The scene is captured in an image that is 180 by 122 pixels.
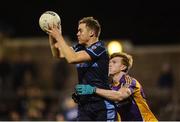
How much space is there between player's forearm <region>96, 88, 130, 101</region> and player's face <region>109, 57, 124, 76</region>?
1.65 ft

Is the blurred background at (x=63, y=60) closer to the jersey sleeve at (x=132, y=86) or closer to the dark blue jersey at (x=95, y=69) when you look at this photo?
the jersey sleeve at (x=132, y=86)

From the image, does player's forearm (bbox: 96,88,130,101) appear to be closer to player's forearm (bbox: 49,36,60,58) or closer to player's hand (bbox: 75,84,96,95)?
player's hand (bbox: 75,84,96,95)

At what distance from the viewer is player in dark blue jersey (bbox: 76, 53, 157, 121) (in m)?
10.2

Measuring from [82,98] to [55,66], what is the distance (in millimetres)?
12877

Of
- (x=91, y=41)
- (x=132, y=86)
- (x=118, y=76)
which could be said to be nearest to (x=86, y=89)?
(x=91, y=41)

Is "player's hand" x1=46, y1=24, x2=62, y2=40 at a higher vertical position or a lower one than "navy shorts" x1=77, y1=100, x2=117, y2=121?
higher

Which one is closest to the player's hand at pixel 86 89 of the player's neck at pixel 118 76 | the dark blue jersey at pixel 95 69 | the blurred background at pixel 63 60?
the dark blue jersey at pixel 95 69

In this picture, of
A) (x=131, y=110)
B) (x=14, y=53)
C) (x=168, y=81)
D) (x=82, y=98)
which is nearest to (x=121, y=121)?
(x=131, y=110)

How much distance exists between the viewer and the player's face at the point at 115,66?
10.6 metres

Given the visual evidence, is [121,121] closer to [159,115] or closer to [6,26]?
[159,115]

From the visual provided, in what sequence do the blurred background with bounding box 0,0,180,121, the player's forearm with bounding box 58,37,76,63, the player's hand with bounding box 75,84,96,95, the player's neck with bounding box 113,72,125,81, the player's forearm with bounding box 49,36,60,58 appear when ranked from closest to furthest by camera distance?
the player's forearm with bounding box 58,37,76,63 < the player's hand with bounding box 75,84,96,95 < the player's forearm with bounding box 49,36,60,58 < the player's neck with bounding box 113,72,125,81 < the blurred background with bounding box 0,0,180,121

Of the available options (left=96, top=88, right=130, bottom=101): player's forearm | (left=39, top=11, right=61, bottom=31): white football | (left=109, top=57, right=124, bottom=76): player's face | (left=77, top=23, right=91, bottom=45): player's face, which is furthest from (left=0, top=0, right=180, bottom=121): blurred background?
(left=39, top=11, right=61, bottom=31): white football

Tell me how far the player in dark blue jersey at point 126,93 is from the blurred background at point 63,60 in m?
4.52

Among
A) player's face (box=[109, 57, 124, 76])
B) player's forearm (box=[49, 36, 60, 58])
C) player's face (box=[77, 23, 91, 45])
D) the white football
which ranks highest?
the white football
